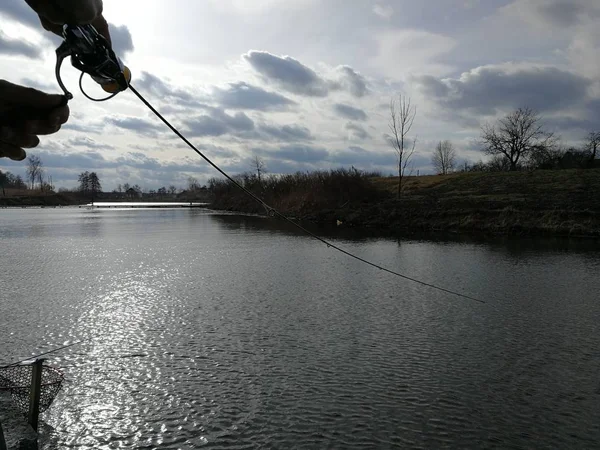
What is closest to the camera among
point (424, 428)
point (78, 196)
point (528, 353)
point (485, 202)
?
point (424, 428)

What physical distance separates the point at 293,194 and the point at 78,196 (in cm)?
11648

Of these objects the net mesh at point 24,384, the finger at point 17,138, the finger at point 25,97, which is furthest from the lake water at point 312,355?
the finger at point 25,97

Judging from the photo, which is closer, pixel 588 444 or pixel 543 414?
pixel 588 444

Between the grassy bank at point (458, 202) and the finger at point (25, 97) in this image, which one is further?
the grassy bank at point (458, 202)

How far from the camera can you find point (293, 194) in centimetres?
6131

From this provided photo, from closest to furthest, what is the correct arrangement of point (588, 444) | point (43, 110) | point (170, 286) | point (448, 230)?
point (43, 110) → point (588, 444) → point (170, 286) → point (448, 230)

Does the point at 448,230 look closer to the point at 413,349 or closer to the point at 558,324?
the point at 558,324

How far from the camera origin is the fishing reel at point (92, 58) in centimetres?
317

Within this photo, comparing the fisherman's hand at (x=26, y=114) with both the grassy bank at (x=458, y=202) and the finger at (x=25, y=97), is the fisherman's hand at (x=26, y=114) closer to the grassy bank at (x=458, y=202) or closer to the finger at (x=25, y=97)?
the finger at (x=25, y=97)

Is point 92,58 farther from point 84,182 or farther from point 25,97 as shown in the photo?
point 84,182

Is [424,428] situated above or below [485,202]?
below

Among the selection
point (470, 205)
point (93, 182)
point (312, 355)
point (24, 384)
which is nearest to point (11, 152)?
point (24, 384)

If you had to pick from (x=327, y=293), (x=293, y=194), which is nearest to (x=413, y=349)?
(x=327, y=293)

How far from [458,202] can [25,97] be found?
4098cm
